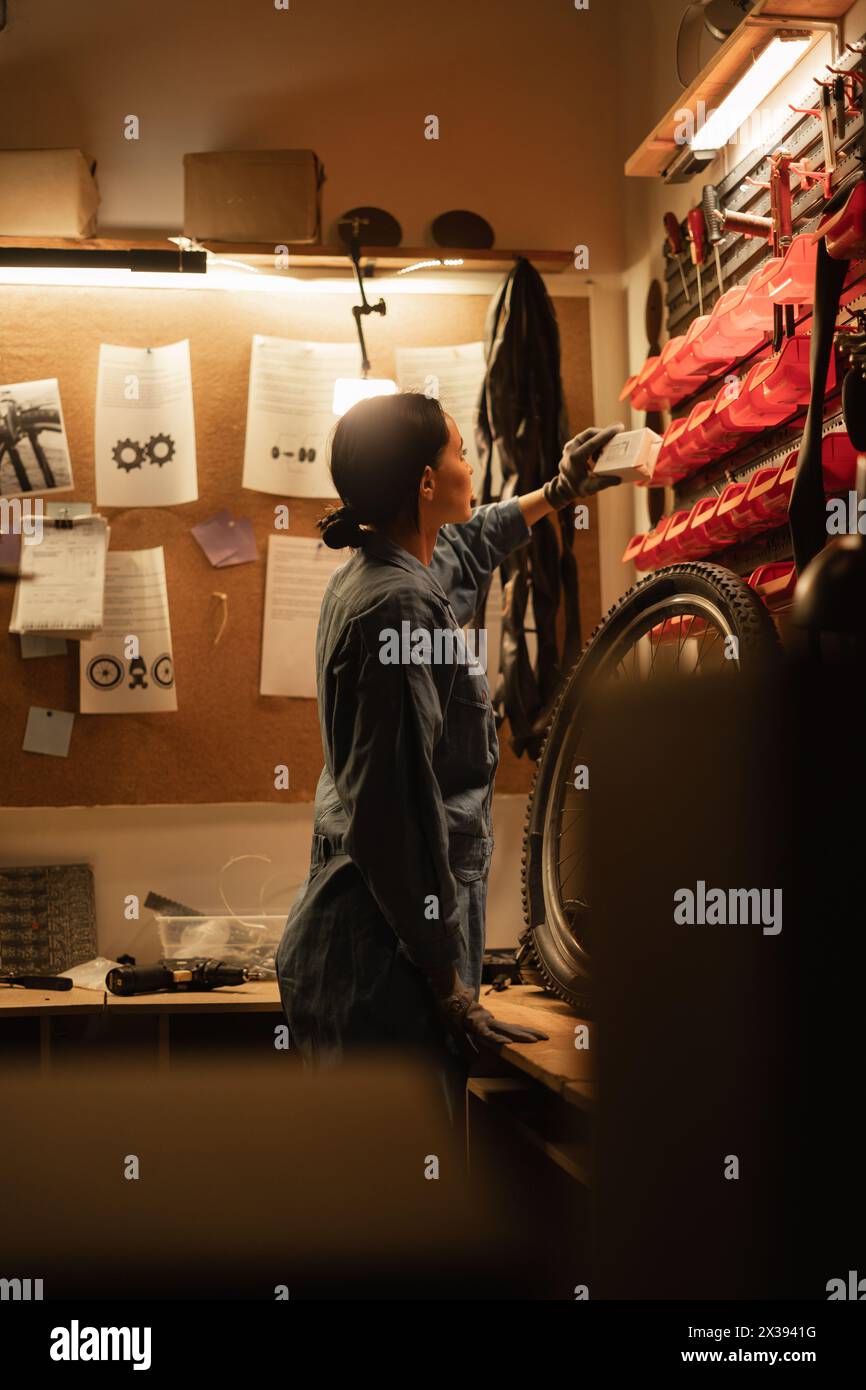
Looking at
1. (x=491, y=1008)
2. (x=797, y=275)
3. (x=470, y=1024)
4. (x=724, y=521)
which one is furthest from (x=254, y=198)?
(x=470, y=1024)

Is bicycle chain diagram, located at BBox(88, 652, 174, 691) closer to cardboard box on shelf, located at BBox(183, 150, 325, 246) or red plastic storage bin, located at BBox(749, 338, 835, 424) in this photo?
cardboard box on shelf, located at BBox(183, 150, 325, 246)

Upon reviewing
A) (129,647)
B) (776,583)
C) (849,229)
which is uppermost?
(849,229)

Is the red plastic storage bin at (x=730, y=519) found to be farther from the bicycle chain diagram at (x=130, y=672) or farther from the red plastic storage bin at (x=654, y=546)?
the bicycle chain diagram at (x=130, y=672)

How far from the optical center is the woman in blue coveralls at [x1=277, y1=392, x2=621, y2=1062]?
5.21 feet

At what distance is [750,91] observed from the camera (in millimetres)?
1880

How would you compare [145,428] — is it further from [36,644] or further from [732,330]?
[732,330]

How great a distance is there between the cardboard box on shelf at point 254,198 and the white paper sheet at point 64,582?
712mm

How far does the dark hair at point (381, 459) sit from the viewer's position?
72.3 inches

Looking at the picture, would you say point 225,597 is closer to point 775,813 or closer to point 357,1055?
point 357,1055

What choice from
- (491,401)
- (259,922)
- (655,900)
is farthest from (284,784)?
(655,900)

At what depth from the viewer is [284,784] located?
2887 millimetres

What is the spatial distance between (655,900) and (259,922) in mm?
2205

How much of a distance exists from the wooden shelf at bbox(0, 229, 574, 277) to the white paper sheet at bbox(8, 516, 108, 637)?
0.61m

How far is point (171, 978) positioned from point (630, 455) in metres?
1.34
